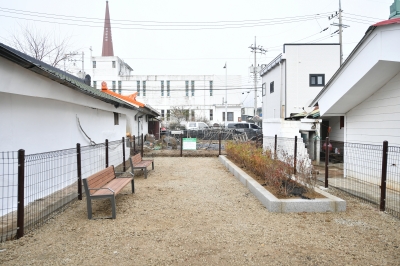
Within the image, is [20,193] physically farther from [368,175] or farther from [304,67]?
[304,67]

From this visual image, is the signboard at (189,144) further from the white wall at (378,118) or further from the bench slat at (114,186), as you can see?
the bench slat at (114,186)

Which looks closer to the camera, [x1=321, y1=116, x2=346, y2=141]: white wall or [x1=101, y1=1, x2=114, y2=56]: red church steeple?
[x1=321, y1=116, x2=346, y2=141]: white wall

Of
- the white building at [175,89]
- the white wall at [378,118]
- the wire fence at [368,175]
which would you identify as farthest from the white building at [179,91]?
the white wall at [378,118]

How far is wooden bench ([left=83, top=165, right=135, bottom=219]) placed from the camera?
16.2ft

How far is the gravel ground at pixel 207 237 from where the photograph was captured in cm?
352

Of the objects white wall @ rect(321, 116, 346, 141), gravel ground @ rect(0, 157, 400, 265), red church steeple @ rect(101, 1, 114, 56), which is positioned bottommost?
gravel ground @ rect(0, 157, 400, 265)

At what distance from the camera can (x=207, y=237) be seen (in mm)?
4168

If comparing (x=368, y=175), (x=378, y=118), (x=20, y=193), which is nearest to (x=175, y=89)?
(x=378, y=118)

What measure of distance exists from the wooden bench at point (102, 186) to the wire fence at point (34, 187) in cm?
68

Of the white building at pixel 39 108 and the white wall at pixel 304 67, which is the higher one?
the white wall at pixel 304 67

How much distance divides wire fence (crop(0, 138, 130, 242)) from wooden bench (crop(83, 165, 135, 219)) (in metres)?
0.68

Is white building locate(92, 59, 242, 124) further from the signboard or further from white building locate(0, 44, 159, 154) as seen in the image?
white building locate(0, 44, 159, 154)

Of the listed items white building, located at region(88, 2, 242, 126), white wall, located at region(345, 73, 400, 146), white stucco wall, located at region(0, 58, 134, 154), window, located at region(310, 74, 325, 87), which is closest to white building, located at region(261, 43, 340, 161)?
window, located at region(310, 74, 325, 87)

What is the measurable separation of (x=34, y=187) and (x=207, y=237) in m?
4.06
